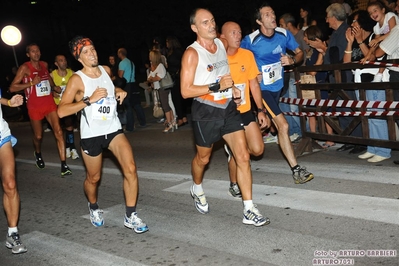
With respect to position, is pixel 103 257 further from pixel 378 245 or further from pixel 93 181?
pixel 378 245

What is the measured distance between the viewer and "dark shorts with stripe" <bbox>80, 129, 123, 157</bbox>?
6.24 meters

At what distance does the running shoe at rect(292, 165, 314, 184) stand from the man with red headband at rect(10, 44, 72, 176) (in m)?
4.38

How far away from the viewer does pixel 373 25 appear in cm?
895

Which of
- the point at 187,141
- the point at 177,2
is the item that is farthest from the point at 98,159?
the point at 177,2

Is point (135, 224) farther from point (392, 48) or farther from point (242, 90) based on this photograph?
point (392, 48)

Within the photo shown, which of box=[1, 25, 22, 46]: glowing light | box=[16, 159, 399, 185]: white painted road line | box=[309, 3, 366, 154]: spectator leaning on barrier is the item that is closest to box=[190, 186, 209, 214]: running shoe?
box=[16, 159, 399, 185]: white painted road line

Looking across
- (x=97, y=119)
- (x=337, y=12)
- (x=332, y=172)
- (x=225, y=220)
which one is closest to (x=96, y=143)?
(x=97, y=119)

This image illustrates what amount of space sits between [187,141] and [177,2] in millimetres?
20018

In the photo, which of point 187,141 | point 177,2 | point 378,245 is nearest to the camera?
point 378,245

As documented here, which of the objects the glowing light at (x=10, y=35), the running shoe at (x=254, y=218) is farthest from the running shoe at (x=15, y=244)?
the glowing light at (x=10, y=35)

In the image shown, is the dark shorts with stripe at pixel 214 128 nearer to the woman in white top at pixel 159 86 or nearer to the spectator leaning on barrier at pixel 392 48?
the spectator leaning on barrier at pixel 392 48

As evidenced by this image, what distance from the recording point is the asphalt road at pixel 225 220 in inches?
203

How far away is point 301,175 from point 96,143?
268 centimetres

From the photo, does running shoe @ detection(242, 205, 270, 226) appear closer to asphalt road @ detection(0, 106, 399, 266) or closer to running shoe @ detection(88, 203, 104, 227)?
asphalt road @ detection(0, 106, 399, 266)
